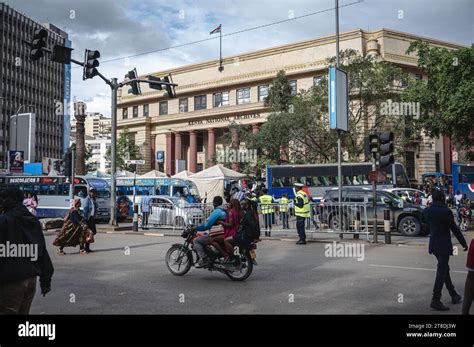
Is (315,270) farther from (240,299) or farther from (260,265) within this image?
(240,299)

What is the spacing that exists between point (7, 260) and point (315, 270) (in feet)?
23.5

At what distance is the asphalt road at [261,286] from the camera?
695 centimetres

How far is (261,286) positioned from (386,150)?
26.1ft

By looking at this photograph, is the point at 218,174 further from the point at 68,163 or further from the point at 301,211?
the point at 301,211

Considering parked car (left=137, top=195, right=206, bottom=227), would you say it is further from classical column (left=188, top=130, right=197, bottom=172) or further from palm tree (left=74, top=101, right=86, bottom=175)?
classical column (left=188, top=130, right=197, bottom=172)

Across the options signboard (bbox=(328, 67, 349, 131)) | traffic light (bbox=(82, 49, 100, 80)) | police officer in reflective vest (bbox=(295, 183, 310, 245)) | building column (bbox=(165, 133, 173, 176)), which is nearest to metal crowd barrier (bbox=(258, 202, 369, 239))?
police officer in reflective vest (bbox=(295, 183, 310, 245))

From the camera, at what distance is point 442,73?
20.6 m

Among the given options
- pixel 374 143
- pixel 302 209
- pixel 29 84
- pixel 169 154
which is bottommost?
pixel 302 209

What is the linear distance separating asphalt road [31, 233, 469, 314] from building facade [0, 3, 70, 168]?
8133cm

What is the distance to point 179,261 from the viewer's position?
985 cm

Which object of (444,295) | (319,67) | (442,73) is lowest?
(444,295)

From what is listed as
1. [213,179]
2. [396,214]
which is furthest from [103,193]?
[396,214]

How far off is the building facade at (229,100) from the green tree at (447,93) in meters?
24.0
